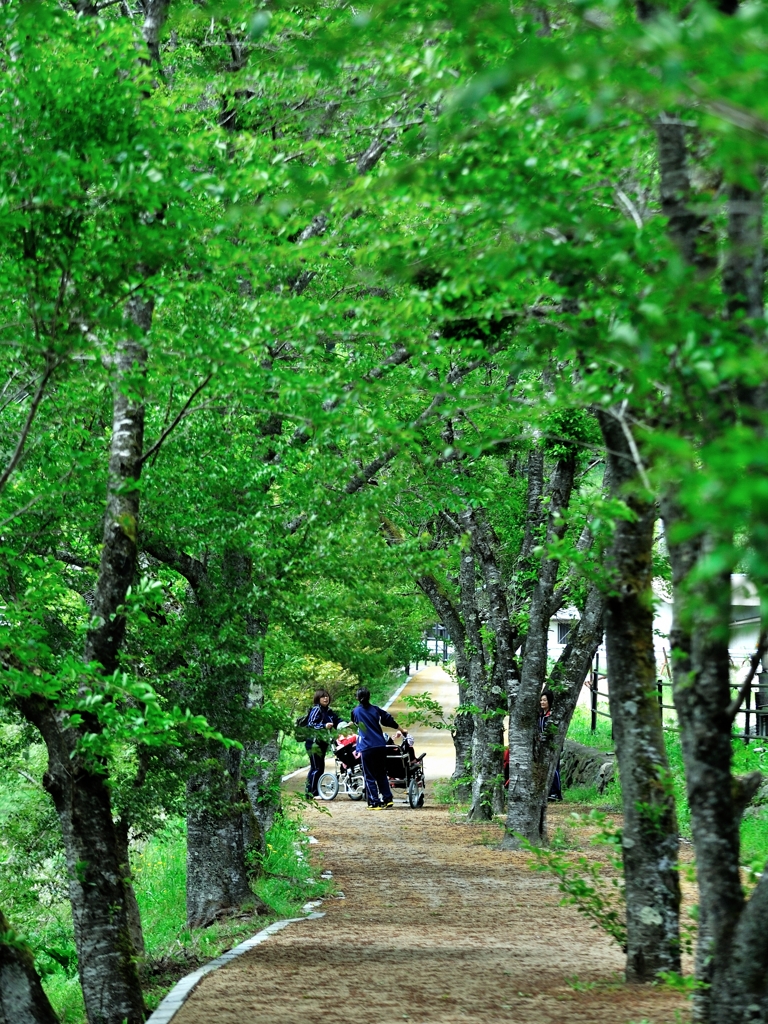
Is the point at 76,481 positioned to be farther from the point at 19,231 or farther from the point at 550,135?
the point at 550,135

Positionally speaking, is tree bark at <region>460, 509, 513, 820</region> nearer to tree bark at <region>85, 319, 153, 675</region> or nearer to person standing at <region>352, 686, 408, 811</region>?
person standing at <region>352, 686, 408, 811</region>

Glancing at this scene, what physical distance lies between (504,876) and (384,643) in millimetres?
15916

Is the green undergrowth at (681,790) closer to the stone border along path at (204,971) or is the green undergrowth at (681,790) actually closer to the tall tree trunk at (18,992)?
the stone border along path at (204,971)

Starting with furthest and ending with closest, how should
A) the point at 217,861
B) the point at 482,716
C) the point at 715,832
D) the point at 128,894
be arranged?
1. the point at 482,716
2. the point at 217,861
3. the point at 128,894
4. the point at 715,832

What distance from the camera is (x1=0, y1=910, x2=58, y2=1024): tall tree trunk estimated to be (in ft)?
26.5

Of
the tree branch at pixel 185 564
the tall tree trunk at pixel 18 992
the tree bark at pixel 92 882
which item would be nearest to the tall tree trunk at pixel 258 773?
the tree branch at pixel 185 564

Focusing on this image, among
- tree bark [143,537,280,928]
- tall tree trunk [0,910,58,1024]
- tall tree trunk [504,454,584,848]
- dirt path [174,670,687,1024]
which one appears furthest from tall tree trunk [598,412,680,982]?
tall tree trunk [504,454,584,848]

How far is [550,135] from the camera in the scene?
5875 mm

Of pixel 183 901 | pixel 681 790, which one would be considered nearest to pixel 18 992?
pixel 183 901

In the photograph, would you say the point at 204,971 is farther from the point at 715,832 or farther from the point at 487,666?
the point at 487,666

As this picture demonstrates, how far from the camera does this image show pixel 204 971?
29.0 feet

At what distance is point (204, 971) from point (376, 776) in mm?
12516

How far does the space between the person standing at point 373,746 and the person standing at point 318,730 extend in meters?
0.51

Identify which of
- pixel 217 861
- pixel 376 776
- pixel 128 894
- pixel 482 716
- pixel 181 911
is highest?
pixel 482 716
